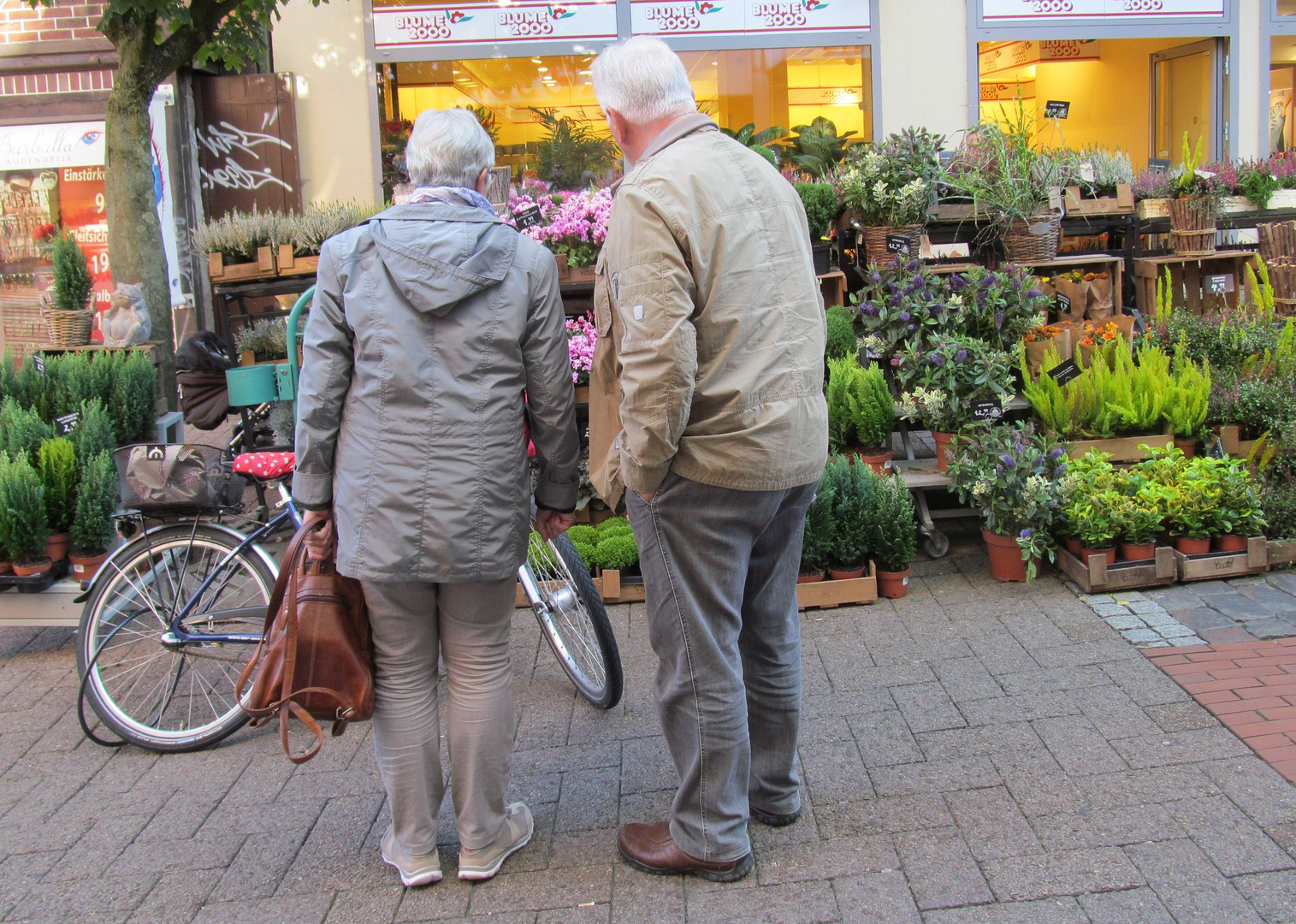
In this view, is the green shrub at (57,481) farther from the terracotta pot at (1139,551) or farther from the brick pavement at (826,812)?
the terracotta pot at (1139,551)

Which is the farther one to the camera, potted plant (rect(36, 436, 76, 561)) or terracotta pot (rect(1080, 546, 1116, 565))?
terracotta pot (rect(1080, 546, 1116, 565))

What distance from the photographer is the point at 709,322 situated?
242 centimetres

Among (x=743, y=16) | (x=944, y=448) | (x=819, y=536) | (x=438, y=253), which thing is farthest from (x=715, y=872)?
(x=743, y=16)

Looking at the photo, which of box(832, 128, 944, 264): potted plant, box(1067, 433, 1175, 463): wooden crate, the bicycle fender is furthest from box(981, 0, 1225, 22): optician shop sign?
the bicycle fender

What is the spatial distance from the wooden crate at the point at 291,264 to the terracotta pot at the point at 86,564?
1566 mm

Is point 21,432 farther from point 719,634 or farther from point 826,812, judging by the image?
point 826,812

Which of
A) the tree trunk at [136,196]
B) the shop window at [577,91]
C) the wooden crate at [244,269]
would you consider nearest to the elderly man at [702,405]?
the wooden crate at [244,269]

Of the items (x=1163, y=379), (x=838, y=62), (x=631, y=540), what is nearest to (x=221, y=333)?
(x=631, y=540)

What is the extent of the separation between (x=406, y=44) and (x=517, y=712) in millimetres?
6293

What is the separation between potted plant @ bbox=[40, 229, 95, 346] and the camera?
18.8 ft

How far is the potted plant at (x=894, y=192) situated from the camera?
5.24 metres

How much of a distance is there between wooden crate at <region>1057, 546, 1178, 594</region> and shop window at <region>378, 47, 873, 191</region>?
496cm

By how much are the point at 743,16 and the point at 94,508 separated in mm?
6281

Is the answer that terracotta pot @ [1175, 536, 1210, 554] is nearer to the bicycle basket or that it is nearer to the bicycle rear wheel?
the bicycle rear wheel
